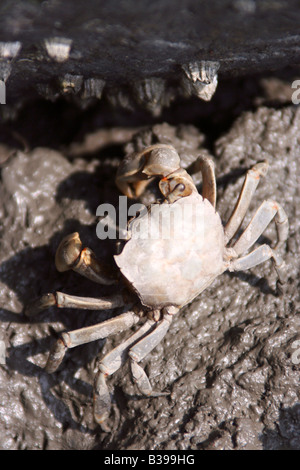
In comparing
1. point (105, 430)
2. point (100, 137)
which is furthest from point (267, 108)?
point (105, 430)

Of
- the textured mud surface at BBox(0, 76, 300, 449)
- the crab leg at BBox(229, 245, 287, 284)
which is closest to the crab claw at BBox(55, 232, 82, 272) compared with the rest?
the textured mud surface at BBox(0, 76, 300, 449)

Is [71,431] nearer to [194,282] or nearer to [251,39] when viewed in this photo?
[194,282]

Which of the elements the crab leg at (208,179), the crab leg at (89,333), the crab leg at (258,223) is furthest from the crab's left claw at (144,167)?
the crab leg at (89,333)

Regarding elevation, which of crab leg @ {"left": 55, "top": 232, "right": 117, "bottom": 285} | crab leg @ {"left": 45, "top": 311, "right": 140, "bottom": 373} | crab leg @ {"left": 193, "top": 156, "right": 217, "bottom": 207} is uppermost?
crab leg @ {"left": 193, "top": 156, "right": 217, "bottom": 207}

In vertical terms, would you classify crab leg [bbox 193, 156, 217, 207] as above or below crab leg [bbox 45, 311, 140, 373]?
above

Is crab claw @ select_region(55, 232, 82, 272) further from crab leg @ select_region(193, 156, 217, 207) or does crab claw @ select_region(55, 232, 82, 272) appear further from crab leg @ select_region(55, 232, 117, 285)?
crab leg @ select_region(193, 156, 217, 207)

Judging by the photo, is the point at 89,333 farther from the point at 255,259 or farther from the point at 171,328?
the point at 255,259

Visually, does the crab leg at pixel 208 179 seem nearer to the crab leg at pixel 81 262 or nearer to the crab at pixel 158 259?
the crab at pixel 158 259
